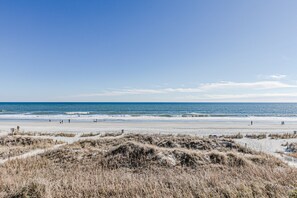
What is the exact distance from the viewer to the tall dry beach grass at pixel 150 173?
4574 mm

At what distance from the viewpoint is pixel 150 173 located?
8477 millimetres

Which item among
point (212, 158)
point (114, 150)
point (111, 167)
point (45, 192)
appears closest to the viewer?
point (45, 192)

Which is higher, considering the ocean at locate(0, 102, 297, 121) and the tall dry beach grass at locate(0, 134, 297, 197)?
the tall dry beach grass at locate(0, 134, 297, 197)

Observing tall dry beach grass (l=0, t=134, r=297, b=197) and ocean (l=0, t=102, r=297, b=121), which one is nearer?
tall dry beach grass (l=0, t=134, r=297, b=197)

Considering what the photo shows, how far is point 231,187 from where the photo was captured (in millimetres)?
4602

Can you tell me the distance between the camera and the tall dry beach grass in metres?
4.57

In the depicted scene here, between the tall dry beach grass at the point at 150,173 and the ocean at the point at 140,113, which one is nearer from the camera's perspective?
the tall dry beach grass at the point at 150,173

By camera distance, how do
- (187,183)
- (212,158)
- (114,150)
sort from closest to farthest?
(187,183) < (212,158) < (114,150)

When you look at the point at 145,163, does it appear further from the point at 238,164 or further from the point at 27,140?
the point at 27,140

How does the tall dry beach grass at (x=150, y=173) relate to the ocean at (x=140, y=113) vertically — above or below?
above

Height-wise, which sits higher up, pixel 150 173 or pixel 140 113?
pixel 150 173

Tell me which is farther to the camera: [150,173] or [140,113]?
[140,113]

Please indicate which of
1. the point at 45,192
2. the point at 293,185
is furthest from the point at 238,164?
the point at 45,192

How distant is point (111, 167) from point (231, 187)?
6684 millimetres
